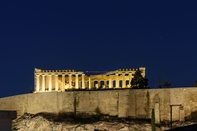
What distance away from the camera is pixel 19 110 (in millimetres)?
48875

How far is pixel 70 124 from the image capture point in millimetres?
42062

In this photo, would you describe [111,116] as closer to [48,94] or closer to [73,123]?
[73,123]

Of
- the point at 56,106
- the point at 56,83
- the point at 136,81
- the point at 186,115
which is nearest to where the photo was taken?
the point at 186,115

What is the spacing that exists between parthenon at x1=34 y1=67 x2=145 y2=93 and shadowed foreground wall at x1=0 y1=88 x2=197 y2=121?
10.3 metres

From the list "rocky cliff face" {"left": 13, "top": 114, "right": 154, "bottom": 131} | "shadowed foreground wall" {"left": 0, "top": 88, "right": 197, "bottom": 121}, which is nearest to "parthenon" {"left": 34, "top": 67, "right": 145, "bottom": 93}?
"shadowed foreground wall" {"left": 0, "top": 88, "right": 197, "bottom": 121}

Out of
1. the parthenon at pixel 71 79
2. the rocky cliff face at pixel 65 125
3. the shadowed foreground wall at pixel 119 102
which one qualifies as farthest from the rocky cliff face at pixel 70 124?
the parthenon at pixel 71 79

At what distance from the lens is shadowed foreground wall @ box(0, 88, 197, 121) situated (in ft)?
135

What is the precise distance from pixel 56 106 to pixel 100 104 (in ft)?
18.3

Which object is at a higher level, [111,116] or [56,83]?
[56,83]

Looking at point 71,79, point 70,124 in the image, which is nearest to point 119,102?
point 70,124

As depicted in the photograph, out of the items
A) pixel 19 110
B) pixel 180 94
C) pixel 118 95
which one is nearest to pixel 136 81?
pixel 118 95

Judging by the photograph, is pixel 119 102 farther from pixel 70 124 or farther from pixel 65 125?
pixel 65 125

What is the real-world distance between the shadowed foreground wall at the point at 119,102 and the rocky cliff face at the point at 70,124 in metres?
1.83

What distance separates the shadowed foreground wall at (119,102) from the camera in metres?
41.2
